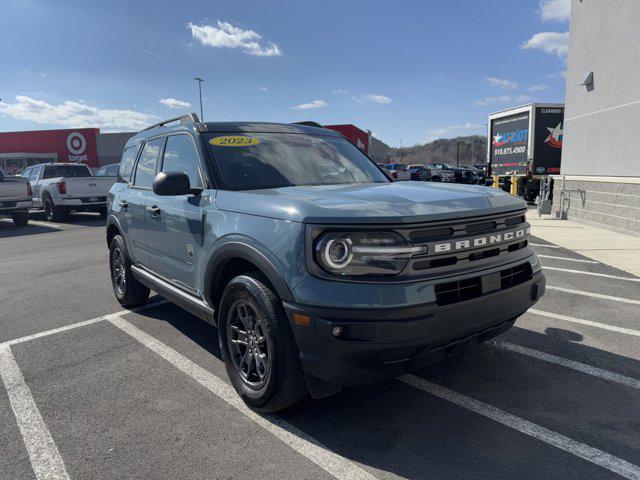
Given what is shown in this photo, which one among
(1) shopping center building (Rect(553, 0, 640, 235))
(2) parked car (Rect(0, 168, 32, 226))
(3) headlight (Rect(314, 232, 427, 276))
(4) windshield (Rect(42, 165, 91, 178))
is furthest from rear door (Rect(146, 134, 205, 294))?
(4) windshield (Rect(42, 165, 91, 178))

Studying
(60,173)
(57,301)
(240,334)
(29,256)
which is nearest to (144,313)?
(57,301)

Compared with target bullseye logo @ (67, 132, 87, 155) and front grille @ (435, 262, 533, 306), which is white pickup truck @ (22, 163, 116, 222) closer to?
front grille @ (435, 262, 533, 306)

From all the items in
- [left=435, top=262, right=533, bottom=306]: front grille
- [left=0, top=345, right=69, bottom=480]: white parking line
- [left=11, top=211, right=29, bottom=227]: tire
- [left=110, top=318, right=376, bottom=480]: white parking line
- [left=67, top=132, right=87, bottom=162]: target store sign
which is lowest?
[left=0, top=345, right=69, bottom=480]: white parking line

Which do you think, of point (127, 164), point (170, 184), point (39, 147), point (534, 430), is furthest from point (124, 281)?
point (39, 147)

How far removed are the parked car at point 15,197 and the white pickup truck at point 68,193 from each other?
0.73 m

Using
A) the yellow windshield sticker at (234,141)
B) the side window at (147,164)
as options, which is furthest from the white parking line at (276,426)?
the yellow windshield sticker at (234,141)

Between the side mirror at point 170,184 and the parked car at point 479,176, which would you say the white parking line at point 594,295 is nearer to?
the side mirror at point 170,184

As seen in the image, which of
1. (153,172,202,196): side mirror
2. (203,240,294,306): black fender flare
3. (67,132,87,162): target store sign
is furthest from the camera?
(67,132,87,162): target store sign

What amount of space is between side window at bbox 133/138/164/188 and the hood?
1640 mm

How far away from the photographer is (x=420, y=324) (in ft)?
8.21

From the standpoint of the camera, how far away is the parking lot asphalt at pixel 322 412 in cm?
261

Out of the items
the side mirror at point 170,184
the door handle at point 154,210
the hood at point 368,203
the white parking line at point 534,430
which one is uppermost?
the side mirror at point 170,184

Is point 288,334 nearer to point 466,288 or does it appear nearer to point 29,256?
point 466,288

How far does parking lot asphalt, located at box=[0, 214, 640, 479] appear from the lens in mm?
2607
